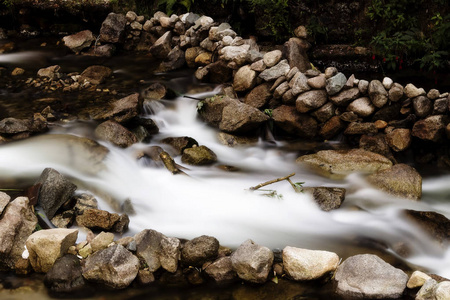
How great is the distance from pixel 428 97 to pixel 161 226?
12.7 ft

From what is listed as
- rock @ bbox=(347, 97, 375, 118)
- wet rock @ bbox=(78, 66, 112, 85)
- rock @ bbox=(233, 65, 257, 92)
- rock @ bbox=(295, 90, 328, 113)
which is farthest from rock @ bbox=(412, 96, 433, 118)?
wet rock @ bbox=(78, 66, 112, 85)

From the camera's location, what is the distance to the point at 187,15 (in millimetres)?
9297

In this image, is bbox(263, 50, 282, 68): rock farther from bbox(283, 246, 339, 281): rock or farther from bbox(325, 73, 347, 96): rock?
bbox(283, 246, 339, 281): rock

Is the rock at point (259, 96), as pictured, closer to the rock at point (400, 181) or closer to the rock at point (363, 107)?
the rock at point (363, 107)

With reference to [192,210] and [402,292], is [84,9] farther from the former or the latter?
[402,292]

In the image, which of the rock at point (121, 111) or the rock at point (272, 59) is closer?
the rock at point (121, 111)

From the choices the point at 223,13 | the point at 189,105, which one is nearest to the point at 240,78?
A: the point at 189,105

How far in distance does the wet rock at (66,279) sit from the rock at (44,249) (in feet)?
0.25

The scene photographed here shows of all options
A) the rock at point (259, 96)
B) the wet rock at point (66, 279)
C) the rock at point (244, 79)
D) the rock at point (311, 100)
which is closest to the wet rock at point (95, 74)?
the rock at point (244, 79)

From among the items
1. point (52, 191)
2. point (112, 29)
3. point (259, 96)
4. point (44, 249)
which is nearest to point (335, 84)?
point (259, 96)

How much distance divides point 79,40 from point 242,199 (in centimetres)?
621

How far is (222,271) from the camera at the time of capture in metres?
4.19

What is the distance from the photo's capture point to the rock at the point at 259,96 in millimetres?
7234

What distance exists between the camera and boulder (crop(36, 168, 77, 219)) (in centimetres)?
482
